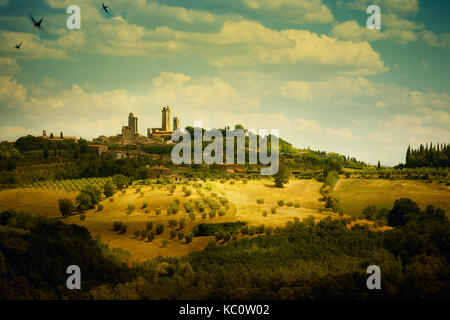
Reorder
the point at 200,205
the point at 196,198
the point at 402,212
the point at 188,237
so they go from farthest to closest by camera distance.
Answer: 1. the point at 196,198
2. the point at 200,205
3. the point at 402,212
4. the point at 188,237

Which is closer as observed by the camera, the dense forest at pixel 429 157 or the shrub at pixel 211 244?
the shrub at pixel 211 244

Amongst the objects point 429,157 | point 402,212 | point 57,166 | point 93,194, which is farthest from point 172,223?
point 429,157

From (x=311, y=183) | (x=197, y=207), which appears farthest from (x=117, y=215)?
(x=311, y=183)

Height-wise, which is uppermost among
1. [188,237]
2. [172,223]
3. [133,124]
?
[133,124]

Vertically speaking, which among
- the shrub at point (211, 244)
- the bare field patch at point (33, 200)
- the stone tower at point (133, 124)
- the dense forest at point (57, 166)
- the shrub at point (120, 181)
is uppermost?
the stone tower at point (133, 124)

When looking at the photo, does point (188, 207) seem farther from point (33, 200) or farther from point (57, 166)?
point (57, 166)

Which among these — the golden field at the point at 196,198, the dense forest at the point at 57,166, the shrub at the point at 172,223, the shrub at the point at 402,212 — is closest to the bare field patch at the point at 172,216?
the golden field at the point at 196,198

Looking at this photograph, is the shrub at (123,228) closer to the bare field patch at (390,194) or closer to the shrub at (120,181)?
the shrub at (120,181)

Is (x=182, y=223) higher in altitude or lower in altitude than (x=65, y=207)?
lower
